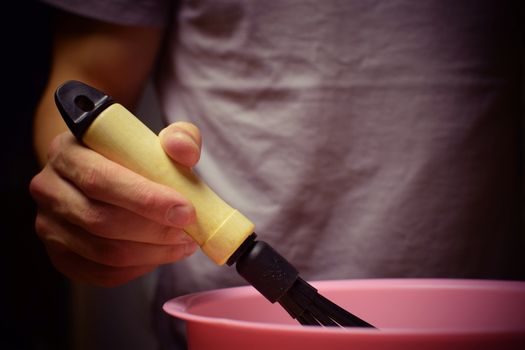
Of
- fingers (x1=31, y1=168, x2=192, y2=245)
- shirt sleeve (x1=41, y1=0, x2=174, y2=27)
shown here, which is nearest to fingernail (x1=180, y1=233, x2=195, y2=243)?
fingers (x1=31, y1=168, x2=192, y2=245)

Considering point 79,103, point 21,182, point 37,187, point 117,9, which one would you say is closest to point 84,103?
point 79,103

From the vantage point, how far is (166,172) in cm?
33

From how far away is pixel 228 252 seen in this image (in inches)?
12.7

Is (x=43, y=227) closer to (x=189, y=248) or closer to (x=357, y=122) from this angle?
(x=189, y=248)

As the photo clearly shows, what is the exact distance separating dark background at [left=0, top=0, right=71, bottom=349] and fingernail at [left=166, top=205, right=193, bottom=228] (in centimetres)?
54

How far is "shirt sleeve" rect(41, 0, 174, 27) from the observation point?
0.53 meters

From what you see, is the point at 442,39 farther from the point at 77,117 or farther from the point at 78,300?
the point at 78,300

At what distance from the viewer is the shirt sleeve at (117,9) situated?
1.75 feet

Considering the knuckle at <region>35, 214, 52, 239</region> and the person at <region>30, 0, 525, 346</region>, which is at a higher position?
the person at <region>30, 0, 525, 346</region>

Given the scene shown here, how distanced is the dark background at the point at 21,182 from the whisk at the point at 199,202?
499 millimetres

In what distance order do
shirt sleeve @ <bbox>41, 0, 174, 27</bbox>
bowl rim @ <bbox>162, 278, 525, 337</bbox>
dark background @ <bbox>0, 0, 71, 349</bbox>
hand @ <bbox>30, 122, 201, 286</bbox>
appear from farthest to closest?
dark background @ <bbox>0, 0, 71, 349</bbox>
shirt sleeve @ <bbox>41, 0, 174, 27</bbox>
hand @ <bbox>30, 122, 201, 286</bbox>
bowl rim @ <bbox>162, 278, 525, 337</bbox>

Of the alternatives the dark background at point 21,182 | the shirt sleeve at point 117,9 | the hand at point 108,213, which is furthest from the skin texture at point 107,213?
the dark background at point 21,182

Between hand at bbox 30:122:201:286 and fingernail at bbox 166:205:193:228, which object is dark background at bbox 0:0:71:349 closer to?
hand at bbox 30:122:201:286

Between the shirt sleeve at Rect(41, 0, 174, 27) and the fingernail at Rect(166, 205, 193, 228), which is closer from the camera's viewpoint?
the fingernail at Rect(166, 205, 193, 228)
